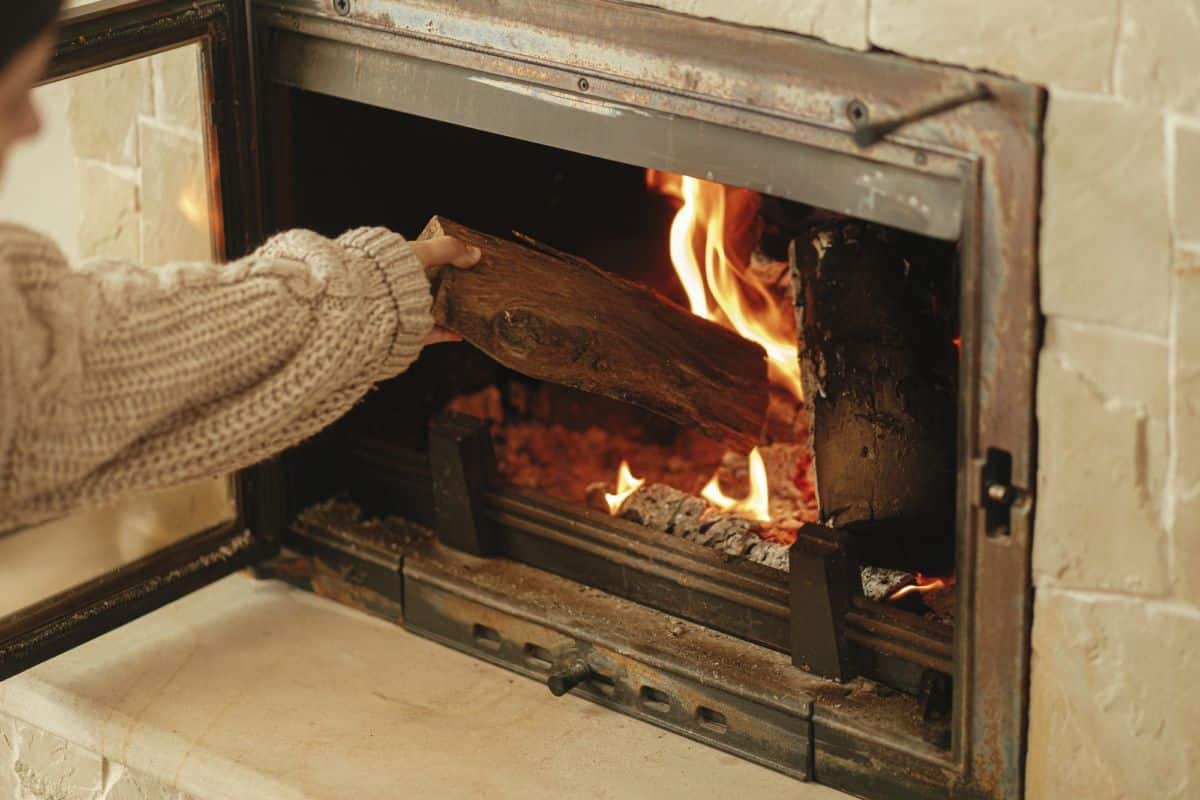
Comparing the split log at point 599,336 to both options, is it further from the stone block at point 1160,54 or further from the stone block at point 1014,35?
the stone block at point 1160,54

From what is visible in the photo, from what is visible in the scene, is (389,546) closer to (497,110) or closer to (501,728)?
(501,728)

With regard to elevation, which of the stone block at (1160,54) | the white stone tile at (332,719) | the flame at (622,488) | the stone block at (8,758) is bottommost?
the stone block at (8,758)

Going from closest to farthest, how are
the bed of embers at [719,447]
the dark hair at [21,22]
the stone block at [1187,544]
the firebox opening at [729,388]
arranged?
the dark hair at [21,22] → the stone block at [1187,544] → the firebox opening at [729,388] → the bed of embers at [719,447]

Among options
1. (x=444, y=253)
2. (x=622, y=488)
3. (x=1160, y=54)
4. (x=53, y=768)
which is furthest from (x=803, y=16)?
(x=53, y=768)

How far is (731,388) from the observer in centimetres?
189

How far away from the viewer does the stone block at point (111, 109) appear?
1.99 meters

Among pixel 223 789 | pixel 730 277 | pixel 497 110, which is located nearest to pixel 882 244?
pixel 730 277

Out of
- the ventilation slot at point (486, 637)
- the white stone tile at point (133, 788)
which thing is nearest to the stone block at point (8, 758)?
the white stone tile at point (133, 788)

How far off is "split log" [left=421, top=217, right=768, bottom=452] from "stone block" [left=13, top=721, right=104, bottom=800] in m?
0.68

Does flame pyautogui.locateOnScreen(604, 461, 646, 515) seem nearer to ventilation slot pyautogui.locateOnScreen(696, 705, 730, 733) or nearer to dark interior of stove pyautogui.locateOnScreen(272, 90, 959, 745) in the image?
dark interior of stove pyautogui.locateOnScreen(272, 90, 959, 745)

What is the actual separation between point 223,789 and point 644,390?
630 millimetres

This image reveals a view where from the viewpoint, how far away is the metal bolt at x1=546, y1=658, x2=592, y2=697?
1.81 meters

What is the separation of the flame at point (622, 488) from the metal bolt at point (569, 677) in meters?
0.21

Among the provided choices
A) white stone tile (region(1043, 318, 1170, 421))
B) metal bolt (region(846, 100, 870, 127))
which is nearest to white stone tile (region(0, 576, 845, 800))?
white stone tile (region(1043, 318, 1170, 421))
